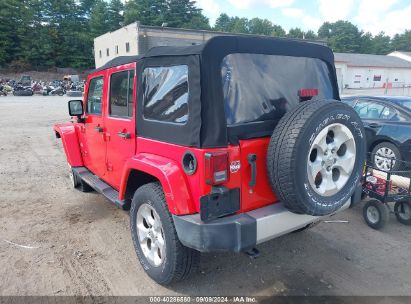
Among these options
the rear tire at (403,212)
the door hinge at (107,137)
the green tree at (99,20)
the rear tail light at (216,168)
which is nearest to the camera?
the rear tail light at (216,168)

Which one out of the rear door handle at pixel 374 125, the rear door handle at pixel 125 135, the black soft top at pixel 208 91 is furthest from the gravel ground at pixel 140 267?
the rear door handle at pixel 374 125

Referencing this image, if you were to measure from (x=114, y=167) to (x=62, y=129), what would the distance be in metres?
2.01

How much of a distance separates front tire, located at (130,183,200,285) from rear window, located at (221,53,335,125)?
0.94 meters

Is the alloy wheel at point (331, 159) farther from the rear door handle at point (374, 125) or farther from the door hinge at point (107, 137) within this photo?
the rear door handle at point (374, 125)

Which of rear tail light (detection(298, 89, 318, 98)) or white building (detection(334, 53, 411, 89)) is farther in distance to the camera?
white building (detection(334, 53, 411, 89))

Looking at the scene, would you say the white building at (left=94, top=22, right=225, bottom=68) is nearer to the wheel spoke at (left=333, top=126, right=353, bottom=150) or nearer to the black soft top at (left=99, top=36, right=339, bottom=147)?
the black soft top at (left=99, top=36, right=339, bottom=147)

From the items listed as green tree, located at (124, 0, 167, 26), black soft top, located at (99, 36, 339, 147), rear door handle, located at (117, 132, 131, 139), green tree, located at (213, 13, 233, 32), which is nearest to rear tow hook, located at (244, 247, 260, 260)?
black soft top, located at (99, 36, 339, 147)

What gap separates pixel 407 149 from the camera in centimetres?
600

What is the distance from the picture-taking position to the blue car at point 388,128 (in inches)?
239

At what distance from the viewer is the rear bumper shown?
2410 mm

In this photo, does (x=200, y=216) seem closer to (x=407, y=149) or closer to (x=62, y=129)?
(x=62, y=129)

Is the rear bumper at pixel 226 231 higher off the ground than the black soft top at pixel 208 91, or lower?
lower

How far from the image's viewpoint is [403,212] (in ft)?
14.4

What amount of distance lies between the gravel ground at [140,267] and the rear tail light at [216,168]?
3.87 ft
